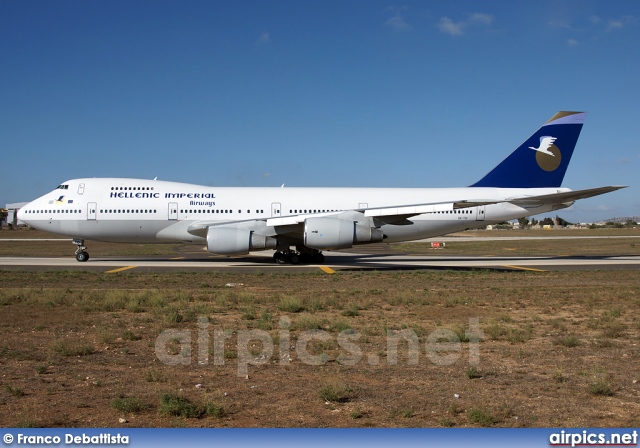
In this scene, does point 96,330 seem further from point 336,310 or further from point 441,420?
point 441,420

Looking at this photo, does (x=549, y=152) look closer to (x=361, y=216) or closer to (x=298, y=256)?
(x=361, y=216)

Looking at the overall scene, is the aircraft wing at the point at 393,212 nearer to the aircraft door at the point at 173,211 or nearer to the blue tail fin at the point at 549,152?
the aircraft door at the point at 173,211

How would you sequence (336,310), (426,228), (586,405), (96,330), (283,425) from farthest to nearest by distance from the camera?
(426,228)
(336,310)
(96,330)
(586,405)
(283,425)

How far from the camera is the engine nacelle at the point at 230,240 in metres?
22.9

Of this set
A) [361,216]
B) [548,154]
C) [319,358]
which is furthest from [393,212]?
[319,358]

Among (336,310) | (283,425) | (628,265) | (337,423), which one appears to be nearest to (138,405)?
(283,425)

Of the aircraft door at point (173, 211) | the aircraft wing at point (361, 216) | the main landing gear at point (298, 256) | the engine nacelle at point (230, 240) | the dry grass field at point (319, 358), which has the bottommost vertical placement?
the dry grass field at point (319, 358)

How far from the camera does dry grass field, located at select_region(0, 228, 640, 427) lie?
5453mm

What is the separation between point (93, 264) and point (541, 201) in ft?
70.2

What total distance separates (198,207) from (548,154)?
18.0 meters

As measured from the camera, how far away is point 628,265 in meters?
25.1

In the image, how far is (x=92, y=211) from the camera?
1009 inches

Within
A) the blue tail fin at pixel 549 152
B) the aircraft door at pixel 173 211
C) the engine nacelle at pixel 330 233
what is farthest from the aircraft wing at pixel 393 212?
the blue tail fin at pixel 549 152

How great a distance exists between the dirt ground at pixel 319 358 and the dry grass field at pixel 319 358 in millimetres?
30
